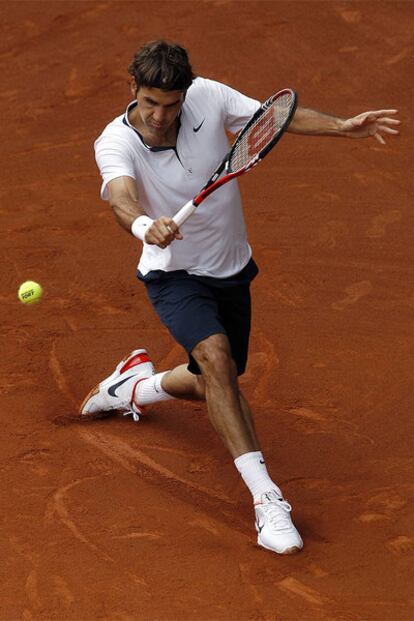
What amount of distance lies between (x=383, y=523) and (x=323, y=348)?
6.31 feet

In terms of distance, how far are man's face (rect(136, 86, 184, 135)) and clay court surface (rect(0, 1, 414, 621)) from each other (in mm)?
1895

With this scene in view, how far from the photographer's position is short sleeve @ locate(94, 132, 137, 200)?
5762 mm

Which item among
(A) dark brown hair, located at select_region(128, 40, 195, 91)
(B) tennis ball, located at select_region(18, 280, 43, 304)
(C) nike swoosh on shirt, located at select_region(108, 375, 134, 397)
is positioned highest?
(A) dark brown hair, located at select_region(128, 40, 195, 91)

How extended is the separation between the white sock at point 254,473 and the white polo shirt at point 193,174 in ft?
3.35

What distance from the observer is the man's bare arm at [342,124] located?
5988 mm

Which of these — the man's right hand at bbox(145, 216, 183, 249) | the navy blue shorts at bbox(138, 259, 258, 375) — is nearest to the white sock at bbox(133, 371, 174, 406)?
the navy blue shorts at bbox(138, 259, 258, 375)

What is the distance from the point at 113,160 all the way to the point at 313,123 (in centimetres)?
110

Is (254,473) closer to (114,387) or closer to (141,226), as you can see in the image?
(141,226)

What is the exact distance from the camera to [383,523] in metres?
5.79

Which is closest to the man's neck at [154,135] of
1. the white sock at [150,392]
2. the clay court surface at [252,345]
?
the white sock at [150,392]

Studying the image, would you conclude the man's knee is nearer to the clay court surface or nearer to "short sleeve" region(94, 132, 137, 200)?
Result: the clay court surface

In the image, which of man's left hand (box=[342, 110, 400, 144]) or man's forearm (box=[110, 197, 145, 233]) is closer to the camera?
man's forearm (box=[110, 197, 145, 233])

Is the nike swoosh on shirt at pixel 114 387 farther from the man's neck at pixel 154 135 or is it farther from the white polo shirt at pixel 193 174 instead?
the man's neck at pixel 154 135

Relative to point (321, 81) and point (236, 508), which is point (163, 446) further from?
point (321, 81)
